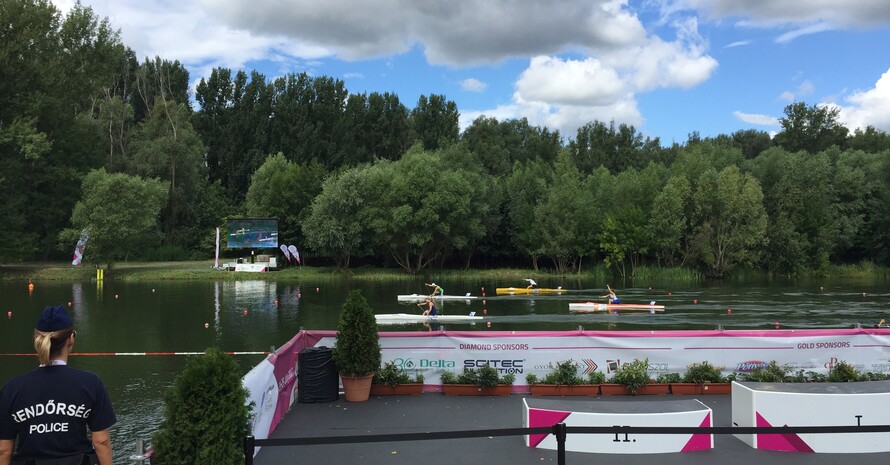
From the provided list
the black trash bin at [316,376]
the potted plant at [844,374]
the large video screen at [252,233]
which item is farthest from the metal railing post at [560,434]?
the large video screen at [252,233]

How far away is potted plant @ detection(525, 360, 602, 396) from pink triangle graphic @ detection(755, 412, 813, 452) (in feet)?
11.3

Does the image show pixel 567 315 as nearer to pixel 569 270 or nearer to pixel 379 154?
pixel 569 270

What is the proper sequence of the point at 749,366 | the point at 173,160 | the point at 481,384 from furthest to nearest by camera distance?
1. the point at 173,160
2. the point at 749,366
3. the point at 481,384

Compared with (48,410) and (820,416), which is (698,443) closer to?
(820,416)

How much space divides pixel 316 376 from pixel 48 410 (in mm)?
6771

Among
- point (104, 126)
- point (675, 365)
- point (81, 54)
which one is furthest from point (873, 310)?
point (104, 126)

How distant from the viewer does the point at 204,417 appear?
6.11 meters

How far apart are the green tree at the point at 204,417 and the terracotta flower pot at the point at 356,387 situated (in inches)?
171

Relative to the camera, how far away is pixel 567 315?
33.0 meters

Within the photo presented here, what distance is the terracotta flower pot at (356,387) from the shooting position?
430 inches

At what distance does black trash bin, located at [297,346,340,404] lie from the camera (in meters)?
10.9

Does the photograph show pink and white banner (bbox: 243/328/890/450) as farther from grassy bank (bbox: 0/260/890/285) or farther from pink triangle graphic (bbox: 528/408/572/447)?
grassy bank (bbox: 0/260/890/285)

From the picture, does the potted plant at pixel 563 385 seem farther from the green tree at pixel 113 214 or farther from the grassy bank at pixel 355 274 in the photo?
the green tree at pixel 113 214

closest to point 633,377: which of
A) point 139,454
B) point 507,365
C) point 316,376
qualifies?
point 507,365
